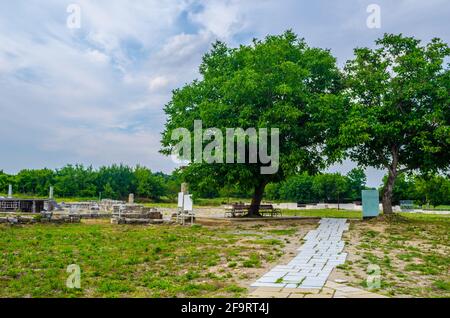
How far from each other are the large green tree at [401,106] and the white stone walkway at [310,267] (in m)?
9.90

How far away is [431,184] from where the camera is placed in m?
53.2

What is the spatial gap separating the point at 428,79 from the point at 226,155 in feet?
40.6

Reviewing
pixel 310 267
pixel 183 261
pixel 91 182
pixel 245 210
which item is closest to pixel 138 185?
pixel 91 182

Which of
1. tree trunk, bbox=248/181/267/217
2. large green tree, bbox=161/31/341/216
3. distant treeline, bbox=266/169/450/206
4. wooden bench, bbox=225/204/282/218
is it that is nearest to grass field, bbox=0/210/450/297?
large green tree, bbox=161/31/341/216

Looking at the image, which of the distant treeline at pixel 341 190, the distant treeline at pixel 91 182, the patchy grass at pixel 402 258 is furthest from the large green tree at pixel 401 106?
the distant treeline at pixel 91 182

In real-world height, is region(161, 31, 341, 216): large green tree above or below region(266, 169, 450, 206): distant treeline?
above

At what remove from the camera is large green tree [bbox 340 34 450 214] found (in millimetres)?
22297

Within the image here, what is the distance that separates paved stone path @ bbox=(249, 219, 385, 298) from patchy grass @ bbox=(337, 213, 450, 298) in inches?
17.0

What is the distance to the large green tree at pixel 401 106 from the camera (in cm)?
2230

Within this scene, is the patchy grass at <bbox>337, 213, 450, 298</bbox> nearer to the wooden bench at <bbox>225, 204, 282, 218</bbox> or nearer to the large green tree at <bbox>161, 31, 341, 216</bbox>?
the large green tree at <bbox>161, 31, 341, 216</bbox>

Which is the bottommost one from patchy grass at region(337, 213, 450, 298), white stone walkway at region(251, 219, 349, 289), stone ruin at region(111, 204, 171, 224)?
patchy grass at region(337, 213, 450, 298)

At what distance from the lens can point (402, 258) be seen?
1129cm
